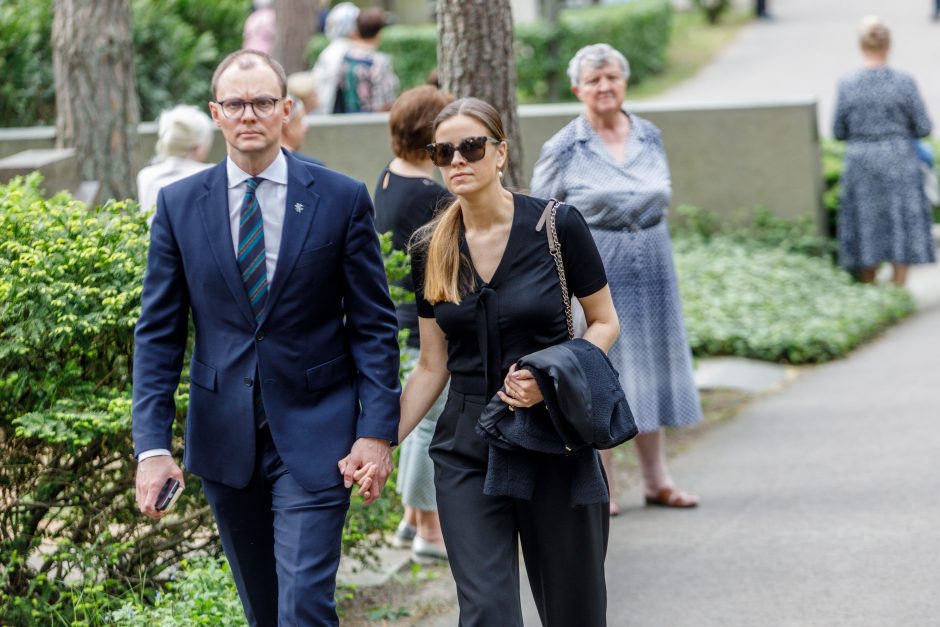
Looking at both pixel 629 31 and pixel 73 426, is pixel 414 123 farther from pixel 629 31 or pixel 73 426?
pixel 629 31

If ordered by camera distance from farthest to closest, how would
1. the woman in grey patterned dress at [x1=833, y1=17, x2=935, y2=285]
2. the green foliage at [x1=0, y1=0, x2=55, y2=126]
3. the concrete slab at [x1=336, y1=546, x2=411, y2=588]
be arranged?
1. the green foliage at [x1=0, y1=0, x2=55, y2=126]
2. the woman in grey patterned dress at [x1=833, y1=17, x2=935, y2=285]
3. the concrete slab at [x1=336, y1=546, x2=411, y2=588]

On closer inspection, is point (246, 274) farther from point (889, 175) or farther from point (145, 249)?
point (889, 175)

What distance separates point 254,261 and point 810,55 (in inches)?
954

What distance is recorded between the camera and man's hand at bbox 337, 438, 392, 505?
3.82 meters

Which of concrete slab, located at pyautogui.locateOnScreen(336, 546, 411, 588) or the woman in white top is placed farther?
the woman in white top

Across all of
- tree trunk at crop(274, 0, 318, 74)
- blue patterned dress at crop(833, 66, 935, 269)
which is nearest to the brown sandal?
blue patterned dress at crop(833, 66, 935, 269)

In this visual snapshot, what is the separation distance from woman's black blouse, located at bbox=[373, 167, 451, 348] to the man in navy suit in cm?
178

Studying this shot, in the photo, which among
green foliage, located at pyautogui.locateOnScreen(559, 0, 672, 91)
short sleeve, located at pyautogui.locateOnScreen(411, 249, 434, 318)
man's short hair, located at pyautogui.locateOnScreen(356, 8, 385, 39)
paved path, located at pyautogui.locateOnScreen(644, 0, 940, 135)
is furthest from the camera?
paved path, located at pyautogui.locateOnScreen(644, 0, 940, 135)

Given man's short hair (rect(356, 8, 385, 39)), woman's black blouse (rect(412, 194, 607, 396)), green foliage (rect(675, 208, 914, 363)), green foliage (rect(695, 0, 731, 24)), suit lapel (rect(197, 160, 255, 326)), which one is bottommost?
green foliage (rect(675, 208, 914, 363))

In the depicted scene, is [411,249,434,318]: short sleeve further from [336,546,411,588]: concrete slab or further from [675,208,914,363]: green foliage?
[675,208,914,363]: green foliage

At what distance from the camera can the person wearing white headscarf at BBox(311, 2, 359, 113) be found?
12.1 m

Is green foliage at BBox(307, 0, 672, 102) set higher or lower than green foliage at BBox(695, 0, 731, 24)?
lower

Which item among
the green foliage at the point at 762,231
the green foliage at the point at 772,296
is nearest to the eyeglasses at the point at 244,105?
the green foliage at the point at 772,296

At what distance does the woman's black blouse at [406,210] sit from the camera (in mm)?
5734
